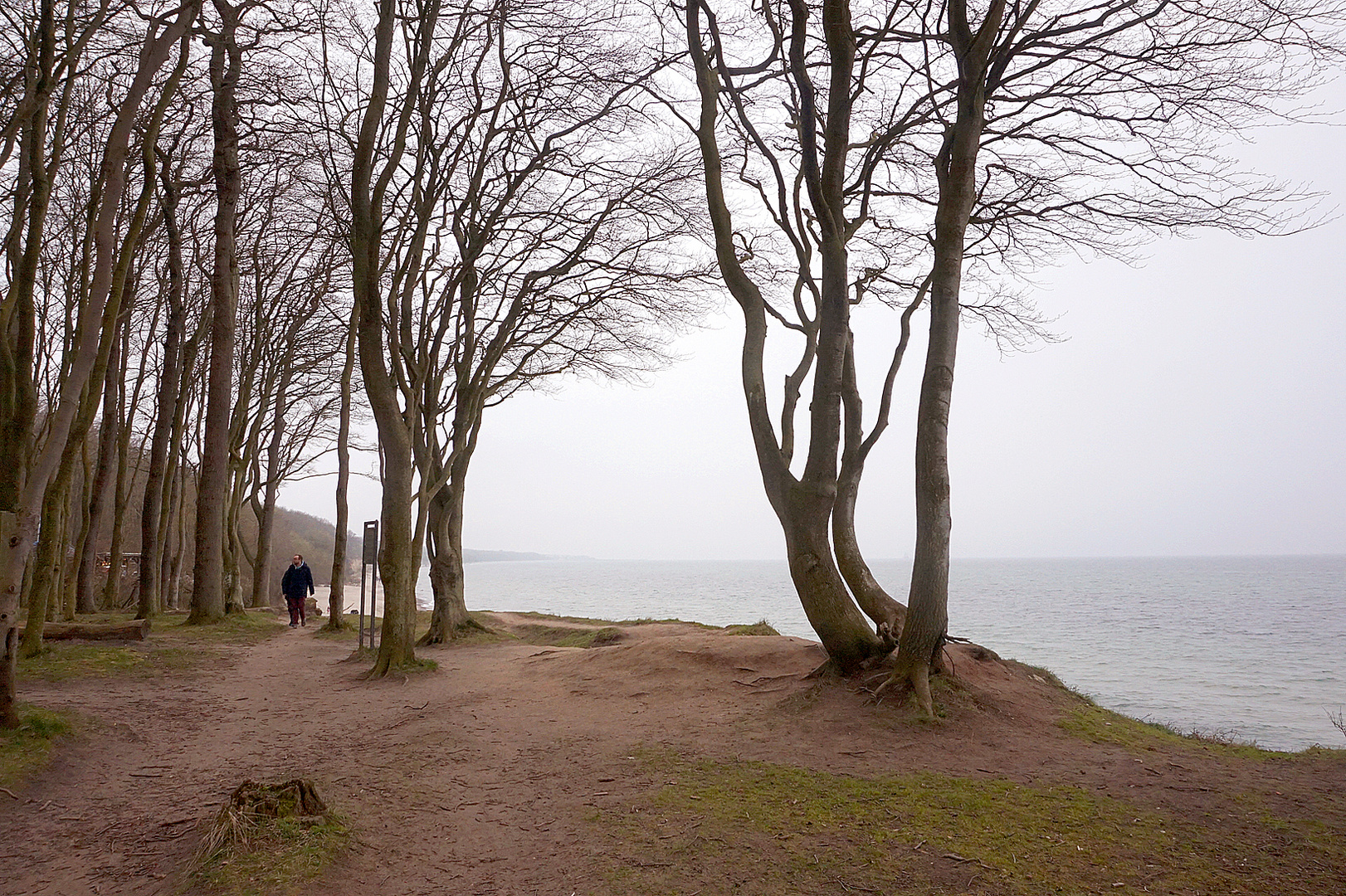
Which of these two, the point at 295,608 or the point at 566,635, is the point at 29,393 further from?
the point at 295,608

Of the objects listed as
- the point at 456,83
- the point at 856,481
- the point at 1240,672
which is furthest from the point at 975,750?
the point at 1240,672

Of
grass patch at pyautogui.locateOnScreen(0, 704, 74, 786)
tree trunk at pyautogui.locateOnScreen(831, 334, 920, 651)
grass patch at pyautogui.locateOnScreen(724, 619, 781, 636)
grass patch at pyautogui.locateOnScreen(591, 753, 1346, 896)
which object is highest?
tree trunk at pyautogui.locateOnScreen(831, 334, 920, 651)

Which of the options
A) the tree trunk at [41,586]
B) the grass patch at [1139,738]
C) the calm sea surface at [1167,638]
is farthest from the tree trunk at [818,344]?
the tree trunk at [41,586]

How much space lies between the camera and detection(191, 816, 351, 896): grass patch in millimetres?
3572

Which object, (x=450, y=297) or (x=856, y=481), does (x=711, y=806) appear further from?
(x=450, y=297)

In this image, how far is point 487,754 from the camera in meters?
6.19

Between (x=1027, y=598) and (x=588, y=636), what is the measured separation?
39.3 meters

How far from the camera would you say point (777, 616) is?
104 ft

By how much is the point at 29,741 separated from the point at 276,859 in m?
3.28

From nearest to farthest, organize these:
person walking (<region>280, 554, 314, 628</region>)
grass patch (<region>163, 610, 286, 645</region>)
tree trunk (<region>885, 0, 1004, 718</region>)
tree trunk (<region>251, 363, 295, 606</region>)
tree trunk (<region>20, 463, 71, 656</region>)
Result: tree trunk (<region>885, 0, 1004, 718</region>) < tree trunk (<region>20, 463, 71, 656</region>) < grass patch (<region>163, 610, 286, 645</region>) < person walking (<region>280, 554, 314, 628</region>) < tree trunk (<region>251, 363, 295, 606</region>)

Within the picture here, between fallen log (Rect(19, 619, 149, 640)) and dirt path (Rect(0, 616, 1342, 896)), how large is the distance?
2.70 m

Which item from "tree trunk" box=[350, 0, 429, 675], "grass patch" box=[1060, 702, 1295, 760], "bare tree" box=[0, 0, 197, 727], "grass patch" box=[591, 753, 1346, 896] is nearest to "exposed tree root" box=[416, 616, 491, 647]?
"tree trunk" box=[350, 0, 429, 675]

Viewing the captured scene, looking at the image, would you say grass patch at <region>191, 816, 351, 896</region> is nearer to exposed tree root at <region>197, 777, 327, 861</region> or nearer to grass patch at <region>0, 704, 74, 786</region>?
exposed tree root at <region>197, 777, 327, 861</region>

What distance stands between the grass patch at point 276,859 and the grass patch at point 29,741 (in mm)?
2055
